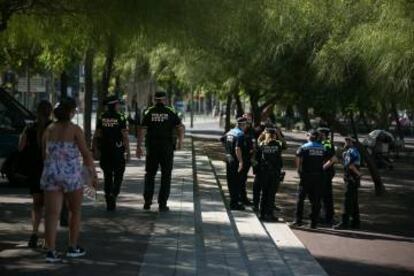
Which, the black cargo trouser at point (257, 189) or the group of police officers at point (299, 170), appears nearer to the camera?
the group of police officers at point (299, 170)

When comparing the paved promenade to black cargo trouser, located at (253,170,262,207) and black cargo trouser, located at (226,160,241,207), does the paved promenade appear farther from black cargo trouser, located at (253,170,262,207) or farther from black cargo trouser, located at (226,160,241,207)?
black cargo trouser, located at (253,170,262,207)

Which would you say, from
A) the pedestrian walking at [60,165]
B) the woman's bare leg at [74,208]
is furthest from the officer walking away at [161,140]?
the pedestrian walking at [60,165]

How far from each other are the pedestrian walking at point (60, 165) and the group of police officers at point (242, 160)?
3693mm

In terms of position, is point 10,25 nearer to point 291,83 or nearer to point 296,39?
point 296,39

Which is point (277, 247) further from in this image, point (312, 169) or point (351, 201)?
point (351, 201)

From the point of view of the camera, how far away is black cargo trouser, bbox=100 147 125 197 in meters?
11.4

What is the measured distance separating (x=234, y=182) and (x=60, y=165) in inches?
252

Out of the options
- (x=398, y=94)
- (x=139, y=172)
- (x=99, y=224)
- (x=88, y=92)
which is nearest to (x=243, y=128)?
(x=398, y=94)

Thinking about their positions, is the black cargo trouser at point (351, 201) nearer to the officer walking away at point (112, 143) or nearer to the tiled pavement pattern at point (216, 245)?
the tiled pavement pattern at point (216, 245)

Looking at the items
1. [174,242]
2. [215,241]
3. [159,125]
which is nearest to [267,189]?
[159,125]

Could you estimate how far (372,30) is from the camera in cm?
1082

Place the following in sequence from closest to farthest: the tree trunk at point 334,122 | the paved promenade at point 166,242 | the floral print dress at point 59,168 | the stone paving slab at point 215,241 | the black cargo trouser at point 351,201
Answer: the floral print dress at point 59,168 → the paved promenade at point 166,242 → the stone paving slab at point 215,241 → the black cargo trouser at point 351,201 → the tree trunk at point 334,122

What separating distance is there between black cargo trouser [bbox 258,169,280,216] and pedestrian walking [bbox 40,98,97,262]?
5794 mm

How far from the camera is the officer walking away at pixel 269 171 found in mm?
13078
